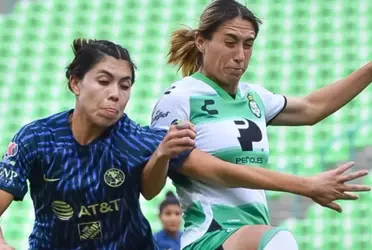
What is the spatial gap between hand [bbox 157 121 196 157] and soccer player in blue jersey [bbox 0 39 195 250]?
152mm

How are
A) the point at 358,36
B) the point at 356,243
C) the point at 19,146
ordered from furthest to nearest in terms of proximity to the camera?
the point at 358,36 < the point at 356,243 < the point at 19,146

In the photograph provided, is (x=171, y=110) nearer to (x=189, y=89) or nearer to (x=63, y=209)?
(x=189, y=89)

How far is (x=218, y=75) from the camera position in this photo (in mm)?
3127

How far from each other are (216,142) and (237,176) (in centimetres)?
26

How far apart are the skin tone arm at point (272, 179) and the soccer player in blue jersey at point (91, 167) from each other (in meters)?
0.07

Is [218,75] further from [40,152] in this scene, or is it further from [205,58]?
[40,152]

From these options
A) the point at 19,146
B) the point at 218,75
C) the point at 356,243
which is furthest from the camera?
the point at 356,243

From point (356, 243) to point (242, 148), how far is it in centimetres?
456

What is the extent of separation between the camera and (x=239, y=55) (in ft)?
9.96

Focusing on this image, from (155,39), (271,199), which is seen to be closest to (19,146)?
(271,199)

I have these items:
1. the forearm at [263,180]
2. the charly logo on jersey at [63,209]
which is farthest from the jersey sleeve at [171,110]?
the charly logo on jersey at [63,209]

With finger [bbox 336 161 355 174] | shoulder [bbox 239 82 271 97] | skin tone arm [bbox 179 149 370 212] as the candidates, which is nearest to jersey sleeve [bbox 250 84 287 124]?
shoulder [bbox 239 82 271 97]

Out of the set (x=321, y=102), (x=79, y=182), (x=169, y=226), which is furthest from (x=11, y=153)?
(x=169, y=226)

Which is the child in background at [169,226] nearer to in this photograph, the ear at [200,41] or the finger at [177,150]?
the ear at [200,41]
